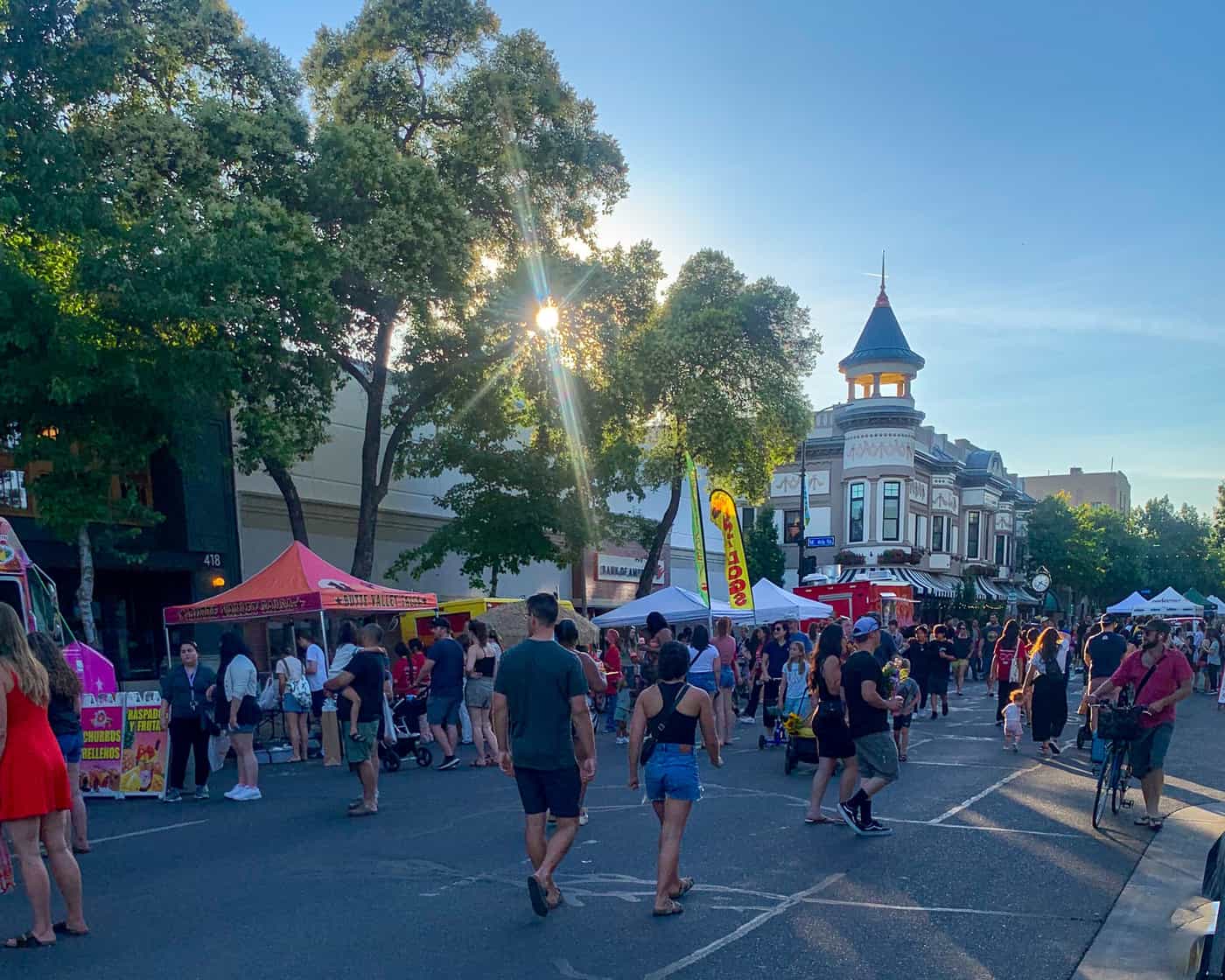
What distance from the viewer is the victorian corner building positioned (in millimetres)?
50688

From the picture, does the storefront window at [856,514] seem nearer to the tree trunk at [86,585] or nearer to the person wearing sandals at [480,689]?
the person wearing sandals at [480,689]

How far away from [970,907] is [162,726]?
867 cm

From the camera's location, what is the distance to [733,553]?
20.3m

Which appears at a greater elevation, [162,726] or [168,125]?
[168,125]

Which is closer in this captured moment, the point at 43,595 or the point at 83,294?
the point at 43,595

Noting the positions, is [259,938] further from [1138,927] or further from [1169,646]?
[1169,646]

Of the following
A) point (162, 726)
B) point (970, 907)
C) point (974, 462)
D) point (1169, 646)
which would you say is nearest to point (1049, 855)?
point (970, 907)

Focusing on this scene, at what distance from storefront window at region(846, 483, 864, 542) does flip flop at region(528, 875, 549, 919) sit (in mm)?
46241

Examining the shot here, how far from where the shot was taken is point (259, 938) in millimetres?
6164

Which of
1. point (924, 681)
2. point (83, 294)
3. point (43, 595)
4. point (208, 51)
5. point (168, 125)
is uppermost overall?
point (208, 51)

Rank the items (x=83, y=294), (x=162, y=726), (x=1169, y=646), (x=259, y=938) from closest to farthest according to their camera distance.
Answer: (x=259, y=938), (x=1169, y=646), (x=162, y=726), (x=83, y=294)

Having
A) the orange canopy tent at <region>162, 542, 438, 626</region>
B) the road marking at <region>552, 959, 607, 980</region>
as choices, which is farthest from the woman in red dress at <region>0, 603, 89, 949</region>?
the orange canopy tent at <region>162, 542, 438, 626</region>

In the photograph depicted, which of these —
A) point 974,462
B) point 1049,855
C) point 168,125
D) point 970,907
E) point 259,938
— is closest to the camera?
point 259,938

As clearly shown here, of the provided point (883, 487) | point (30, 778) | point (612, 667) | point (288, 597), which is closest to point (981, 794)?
point (612, 667)
